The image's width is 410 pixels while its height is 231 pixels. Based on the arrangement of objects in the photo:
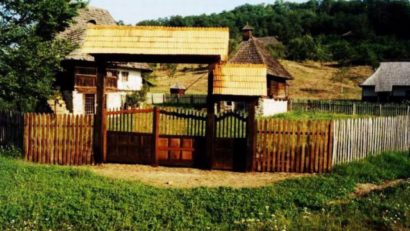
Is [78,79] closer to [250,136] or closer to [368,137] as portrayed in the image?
[250,136]

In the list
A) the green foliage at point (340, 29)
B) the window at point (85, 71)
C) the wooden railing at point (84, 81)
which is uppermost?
the green foliage at point (340, 29)

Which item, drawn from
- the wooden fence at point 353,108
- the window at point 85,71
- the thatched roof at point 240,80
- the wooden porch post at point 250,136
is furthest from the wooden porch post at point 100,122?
the wooden fence at point 353,108

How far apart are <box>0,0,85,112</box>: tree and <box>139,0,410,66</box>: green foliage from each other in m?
61.2

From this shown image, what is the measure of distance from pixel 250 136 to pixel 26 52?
409 inches

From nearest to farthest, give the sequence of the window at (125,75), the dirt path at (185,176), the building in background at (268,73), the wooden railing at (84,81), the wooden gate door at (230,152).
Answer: the dirt path at (185,176)
the wooden gate door at (230,152)
the wooden railing at (84,81)
the building in background at (268,73)
the window at (125,75)

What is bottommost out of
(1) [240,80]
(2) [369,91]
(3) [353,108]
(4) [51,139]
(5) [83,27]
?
(4) [51,139]

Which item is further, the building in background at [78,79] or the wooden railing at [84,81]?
the wooden railing at [84,81]

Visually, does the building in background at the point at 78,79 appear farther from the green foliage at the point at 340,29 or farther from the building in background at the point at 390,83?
the green foliage at the point at 340,29

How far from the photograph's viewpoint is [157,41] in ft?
35.9

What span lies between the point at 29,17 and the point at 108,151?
8464mm

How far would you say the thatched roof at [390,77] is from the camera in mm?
43562

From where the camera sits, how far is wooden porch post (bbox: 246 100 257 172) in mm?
10711

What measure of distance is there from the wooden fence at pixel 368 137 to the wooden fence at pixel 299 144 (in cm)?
38

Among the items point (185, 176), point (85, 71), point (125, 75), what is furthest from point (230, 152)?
point (125, 75)
